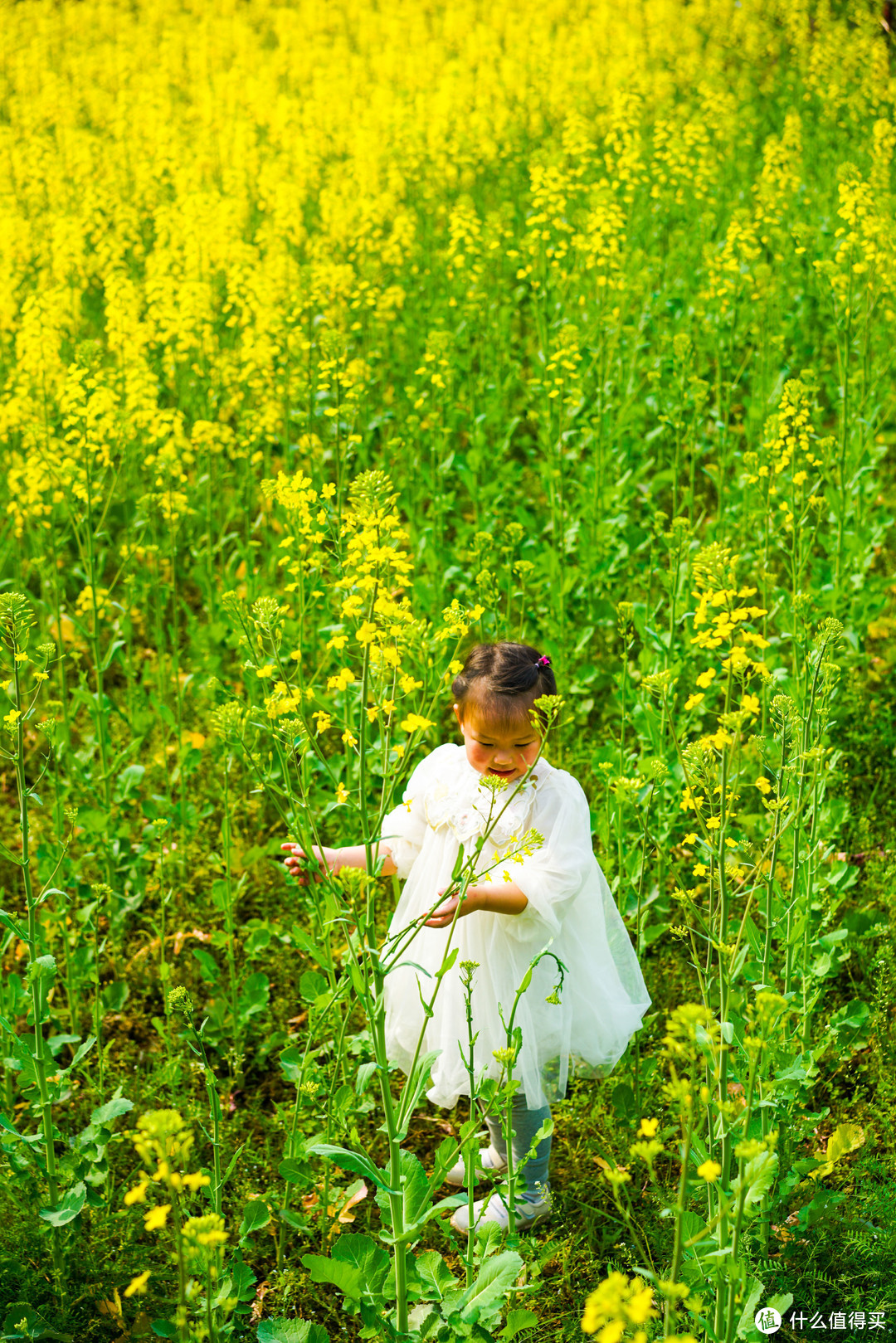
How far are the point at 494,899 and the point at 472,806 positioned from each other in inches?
8.7

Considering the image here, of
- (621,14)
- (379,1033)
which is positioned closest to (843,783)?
(379,1033)

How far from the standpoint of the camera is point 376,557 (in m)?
1.99

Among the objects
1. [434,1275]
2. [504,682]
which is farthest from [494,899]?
[434,1275]

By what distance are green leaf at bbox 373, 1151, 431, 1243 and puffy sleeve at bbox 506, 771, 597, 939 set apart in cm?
51

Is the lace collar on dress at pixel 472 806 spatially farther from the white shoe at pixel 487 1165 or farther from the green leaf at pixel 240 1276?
the green leaf at pixel 240 1276

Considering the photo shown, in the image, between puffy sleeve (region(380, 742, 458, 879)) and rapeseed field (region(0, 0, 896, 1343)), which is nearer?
rapeseed field (region(0, 0, 896, 1343))

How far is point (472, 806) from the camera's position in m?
2.44

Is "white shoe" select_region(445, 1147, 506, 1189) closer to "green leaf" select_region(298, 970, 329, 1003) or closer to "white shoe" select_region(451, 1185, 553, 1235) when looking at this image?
"white shoe" select_region(451, 1185, 553, 1235)

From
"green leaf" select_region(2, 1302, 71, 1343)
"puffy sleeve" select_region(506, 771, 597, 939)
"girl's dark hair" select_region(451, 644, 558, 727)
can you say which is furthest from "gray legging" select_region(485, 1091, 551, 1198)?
"green leaf" select_region(2, 1302, 71, 1343)

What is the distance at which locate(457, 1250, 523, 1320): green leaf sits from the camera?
1.92 meters

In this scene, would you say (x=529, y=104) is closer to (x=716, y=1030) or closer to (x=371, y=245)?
(x=371, y=245)

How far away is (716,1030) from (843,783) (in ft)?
5.46

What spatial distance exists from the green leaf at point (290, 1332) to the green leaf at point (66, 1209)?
18.7 inches

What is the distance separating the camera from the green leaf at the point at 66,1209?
2240mm
